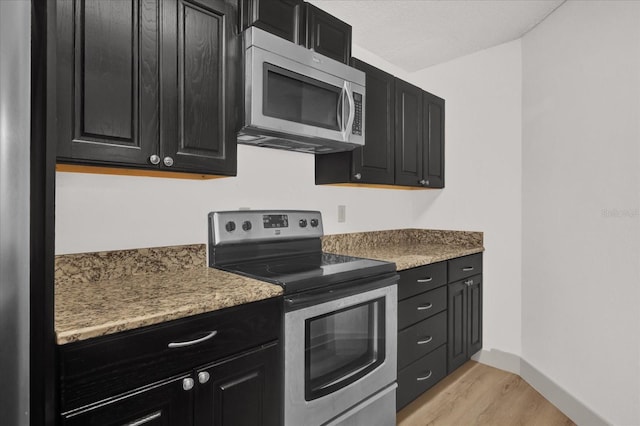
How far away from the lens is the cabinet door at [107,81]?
1155 millimetres

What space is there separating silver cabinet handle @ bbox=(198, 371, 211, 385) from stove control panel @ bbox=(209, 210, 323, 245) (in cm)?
73

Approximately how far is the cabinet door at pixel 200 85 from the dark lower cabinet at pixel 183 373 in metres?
0.64

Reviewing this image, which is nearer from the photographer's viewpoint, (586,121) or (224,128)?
(224,128)

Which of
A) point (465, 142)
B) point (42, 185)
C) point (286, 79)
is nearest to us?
point (42, 185)

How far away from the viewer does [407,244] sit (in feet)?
10.2

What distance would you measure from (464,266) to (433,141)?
1029mm

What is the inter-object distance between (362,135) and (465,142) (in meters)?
1.38

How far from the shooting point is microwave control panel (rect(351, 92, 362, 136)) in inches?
78.9

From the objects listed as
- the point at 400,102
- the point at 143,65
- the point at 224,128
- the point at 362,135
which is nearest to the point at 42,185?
the point at 143,65

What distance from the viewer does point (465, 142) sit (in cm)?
300

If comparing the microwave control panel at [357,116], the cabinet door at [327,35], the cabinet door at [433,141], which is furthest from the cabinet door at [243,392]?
the cabinet door at [433,141]

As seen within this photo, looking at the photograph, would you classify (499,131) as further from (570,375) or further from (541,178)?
(570,375)

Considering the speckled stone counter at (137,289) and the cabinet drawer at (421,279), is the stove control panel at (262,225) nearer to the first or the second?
the speckled stone counter at (137,289)

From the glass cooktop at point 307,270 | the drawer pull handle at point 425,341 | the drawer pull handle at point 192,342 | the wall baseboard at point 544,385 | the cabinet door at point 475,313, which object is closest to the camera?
the drawer pull handle at point 192,342
